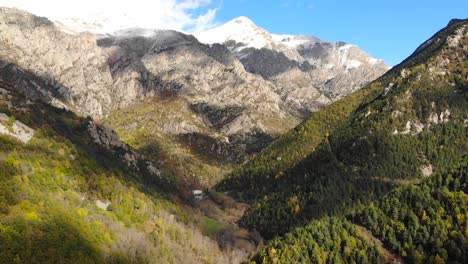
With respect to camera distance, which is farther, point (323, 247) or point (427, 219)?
point (323, 247)

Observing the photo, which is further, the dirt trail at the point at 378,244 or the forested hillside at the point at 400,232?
the dirt trail at the point at 378,244

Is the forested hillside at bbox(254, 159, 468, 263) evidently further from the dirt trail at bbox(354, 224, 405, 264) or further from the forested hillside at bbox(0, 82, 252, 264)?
the forested hillside at bbox(0, 82, 252, 264)

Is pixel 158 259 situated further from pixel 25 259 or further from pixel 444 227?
pixel 444 227

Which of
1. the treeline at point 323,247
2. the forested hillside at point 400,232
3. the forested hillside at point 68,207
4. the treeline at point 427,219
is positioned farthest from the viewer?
the treeline at point 323,247

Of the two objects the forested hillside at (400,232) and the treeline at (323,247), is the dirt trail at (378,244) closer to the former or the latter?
the forested hillside at (400,232)

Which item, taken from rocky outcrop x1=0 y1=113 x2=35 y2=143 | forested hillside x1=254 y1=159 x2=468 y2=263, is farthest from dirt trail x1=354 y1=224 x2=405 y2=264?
rocky outcrop x1=0 y1=113 x2=35 y2=143

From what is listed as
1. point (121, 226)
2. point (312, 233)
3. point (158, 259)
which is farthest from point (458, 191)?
point (121, 226)

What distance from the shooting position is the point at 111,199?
168 metres

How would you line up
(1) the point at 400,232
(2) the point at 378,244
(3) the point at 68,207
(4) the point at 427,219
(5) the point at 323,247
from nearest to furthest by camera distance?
→ (3) the point at 68,207, (4) the point at 427,219, (1) the point at 400,232, (2) the point at 378,244, (5) the point at 323,247

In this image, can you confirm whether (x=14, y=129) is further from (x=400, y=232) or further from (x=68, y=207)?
(x=400, y=232)

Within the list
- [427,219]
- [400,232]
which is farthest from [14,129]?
[427,219]

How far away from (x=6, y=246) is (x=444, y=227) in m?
→ 141

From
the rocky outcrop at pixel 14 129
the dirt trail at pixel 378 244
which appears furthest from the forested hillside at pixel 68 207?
the dirt trail at pixel 378 244

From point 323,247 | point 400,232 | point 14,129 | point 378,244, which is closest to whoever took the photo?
point 14,129
